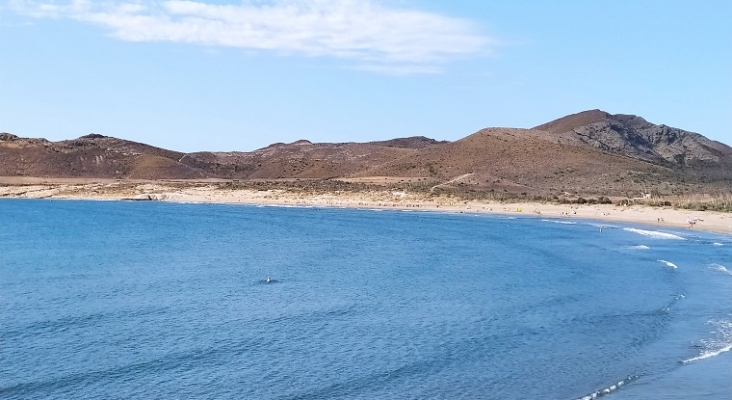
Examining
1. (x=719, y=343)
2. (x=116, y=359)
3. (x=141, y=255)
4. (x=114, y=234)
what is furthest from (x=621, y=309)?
(x=114, y=234)

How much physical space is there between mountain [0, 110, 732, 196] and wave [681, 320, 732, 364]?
73145 millimetres

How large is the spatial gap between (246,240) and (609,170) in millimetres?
72978

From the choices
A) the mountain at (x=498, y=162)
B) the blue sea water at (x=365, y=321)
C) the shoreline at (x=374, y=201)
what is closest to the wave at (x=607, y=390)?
the blue sea water at (x=365, y=321)

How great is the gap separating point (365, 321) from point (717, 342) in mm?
9109

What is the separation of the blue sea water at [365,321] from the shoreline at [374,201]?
58.6 feet

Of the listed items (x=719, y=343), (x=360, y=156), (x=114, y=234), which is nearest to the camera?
(x=719, y=343)

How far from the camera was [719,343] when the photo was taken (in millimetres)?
19719

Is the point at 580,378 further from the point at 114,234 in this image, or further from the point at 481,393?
the point at 114,234

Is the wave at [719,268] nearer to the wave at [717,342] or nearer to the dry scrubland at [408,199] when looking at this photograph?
the wave at [717,342]

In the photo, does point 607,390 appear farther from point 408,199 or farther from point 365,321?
point 408,199

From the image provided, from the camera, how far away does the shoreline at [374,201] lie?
63406 millimetres

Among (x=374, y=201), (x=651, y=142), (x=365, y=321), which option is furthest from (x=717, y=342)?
(x=651, y=142)

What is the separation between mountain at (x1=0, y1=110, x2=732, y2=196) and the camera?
106250 mm

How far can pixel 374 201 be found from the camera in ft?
302
